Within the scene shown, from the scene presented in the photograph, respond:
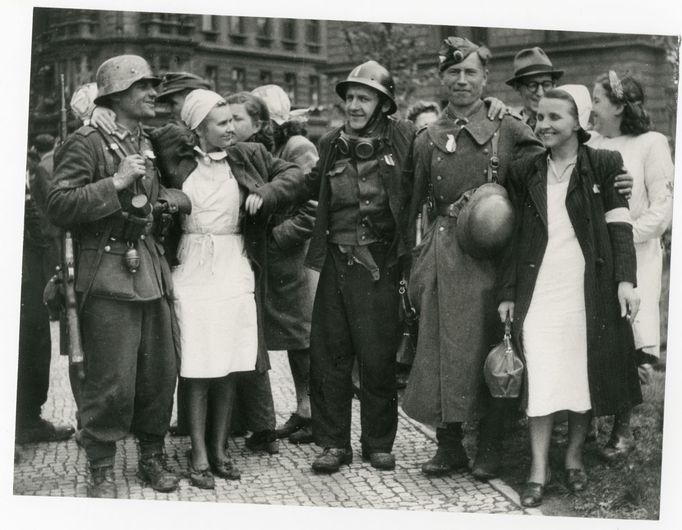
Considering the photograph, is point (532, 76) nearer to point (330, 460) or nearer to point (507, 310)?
point (507, 310)

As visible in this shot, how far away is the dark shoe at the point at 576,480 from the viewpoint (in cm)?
518

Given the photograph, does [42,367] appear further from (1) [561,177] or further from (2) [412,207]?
(1) [561,177]

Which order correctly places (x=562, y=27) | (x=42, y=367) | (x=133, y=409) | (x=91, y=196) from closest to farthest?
(x=91, y=196) → (x=133, y=409) → (x=562, y=27) → (x=42, y=367)

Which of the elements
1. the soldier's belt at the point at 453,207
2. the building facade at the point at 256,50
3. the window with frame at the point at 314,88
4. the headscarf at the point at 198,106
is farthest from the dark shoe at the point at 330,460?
the window with frame at the point at 314,88

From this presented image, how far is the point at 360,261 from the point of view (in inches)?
219

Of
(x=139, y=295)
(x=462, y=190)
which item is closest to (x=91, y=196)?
(x=139, y=295)

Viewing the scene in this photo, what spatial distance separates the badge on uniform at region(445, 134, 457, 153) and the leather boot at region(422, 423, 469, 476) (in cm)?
175

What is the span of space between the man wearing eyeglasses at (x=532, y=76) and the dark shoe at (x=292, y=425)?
2720 millimetres

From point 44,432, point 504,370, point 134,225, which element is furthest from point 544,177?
point 44,432

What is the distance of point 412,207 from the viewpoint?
18.0 feet

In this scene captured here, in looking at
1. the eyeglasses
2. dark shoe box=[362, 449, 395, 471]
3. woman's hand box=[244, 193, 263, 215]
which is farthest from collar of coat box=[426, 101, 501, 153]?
dark shoe box=[362, 449, 395, 471]

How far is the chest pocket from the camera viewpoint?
555 centimetres

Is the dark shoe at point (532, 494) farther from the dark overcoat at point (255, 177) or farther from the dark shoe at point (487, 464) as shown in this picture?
the dark overcoat at point (255, 177)

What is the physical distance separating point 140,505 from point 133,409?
564mm
